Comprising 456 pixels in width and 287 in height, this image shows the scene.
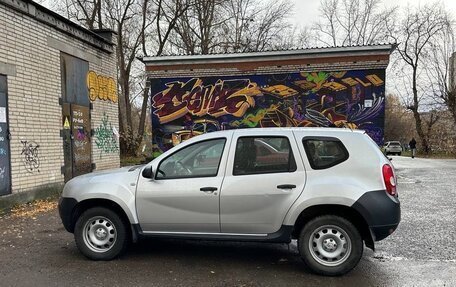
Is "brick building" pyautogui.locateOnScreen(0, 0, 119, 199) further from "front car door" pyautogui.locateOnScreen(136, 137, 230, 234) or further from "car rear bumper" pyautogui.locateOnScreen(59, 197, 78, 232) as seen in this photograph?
"front car door" pyautogui.locateOnScreen(136, 137, 230, 234)

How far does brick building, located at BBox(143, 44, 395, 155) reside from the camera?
16.7 metres

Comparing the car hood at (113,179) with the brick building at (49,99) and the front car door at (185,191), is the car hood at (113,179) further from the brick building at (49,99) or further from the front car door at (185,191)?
the brick building at (49,99)

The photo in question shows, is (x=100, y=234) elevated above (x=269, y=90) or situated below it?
below

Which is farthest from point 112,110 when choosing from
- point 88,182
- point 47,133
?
point 88,182

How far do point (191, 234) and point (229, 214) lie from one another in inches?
21.9

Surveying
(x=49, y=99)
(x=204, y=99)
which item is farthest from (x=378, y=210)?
(x=204, y=99)

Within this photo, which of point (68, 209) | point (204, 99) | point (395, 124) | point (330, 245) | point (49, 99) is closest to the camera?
point (330, 245)

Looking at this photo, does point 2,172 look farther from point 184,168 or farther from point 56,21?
point 184,168

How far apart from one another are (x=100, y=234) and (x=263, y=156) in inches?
90.9

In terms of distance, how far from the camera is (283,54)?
675 inches

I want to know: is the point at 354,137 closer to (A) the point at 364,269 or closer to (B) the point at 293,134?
(B) the point at 293,134

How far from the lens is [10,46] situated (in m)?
Result: 9.36

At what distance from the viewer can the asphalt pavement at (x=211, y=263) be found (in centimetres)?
476

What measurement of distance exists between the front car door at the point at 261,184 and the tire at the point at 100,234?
1.36 m
